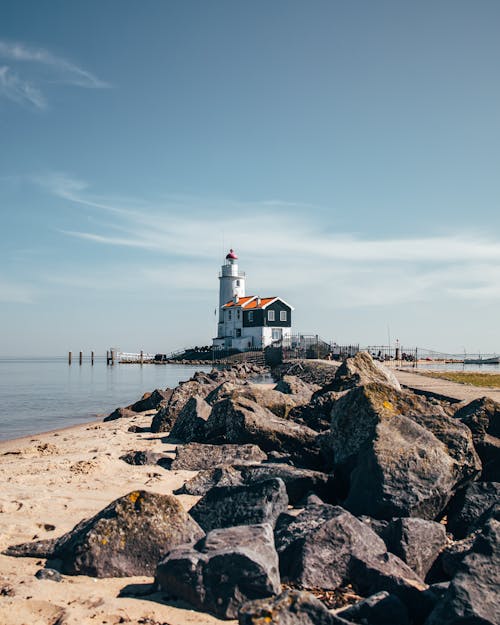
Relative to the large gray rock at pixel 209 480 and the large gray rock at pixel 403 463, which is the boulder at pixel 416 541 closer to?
the large gray rock at pixel 403 463

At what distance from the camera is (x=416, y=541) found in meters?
4.73

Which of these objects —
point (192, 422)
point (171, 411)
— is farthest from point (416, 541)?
point (171, 411)

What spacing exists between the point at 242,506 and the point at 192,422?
548 centimetres

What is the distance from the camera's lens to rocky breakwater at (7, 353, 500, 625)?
367cm

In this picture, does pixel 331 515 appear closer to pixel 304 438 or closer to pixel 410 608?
pixel 410 608

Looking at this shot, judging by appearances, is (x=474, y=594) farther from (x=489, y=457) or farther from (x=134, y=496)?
(x=489, y=457)

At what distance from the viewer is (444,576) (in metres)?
4.63

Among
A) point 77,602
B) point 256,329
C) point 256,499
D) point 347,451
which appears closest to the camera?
point 77,602

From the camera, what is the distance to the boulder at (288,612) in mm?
3191

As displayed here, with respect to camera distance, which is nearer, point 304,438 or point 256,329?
point 304,438

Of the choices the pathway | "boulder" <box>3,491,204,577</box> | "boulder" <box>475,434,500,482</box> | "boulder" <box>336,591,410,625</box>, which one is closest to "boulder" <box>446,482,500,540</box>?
"boulder" <box>475,434,500,482</box>

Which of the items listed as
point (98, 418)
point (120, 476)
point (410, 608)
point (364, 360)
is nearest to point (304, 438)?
point (120, 476)

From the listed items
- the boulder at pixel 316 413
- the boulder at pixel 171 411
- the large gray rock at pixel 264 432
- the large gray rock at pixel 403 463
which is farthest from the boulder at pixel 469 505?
the boulder at pixel 171 411

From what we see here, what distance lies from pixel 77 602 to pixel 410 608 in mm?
2459
